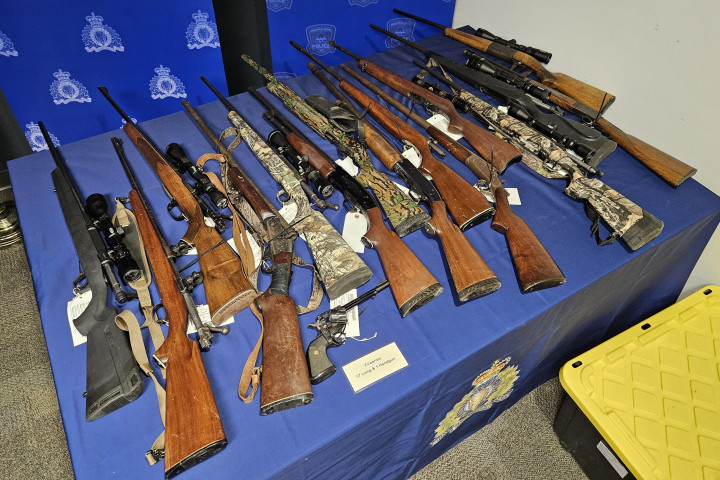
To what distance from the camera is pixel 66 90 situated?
2828mm

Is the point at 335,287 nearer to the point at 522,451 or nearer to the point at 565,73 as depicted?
the point at 522,451

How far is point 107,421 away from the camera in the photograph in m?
1.49

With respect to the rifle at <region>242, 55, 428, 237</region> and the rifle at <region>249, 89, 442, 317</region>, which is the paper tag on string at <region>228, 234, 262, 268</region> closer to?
the rifle at <region>249, 89, 442, 317</region>

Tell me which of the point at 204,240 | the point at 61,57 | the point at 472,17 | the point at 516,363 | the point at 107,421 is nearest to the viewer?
the point at 107,421

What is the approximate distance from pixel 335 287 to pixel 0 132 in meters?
2.84

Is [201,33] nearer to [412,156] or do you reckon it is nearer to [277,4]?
[277,4]

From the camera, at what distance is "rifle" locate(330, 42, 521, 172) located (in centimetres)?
244

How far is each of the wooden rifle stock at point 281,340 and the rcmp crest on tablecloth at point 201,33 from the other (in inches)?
71.3

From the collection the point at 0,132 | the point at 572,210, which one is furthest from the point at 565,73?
the point at 0,132

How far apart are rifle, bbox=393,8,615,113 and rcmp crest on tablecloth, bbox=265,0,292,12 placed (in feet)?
3.07

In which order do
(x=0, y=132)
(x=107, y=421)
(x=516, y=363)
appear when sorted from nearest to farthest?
(x=107, y=421)
(x=516, y=363)
(x=0, y=132)

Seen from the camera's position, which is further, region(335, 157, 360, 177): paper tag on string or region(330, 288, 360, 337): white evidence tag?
region(335, 157, 360, 177): paper tag on string

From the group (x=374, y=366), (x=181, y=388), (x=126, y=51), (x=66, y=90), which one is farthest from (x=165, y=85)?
(x=374, y=366)

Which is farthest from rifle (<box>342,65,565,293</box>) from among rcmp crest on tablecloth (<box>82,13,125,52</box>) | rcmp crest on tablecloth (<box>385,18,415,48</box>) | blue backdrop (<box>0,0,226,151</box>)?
rcmp crest on tablecloth (<box>82,13,125,52</box>)
